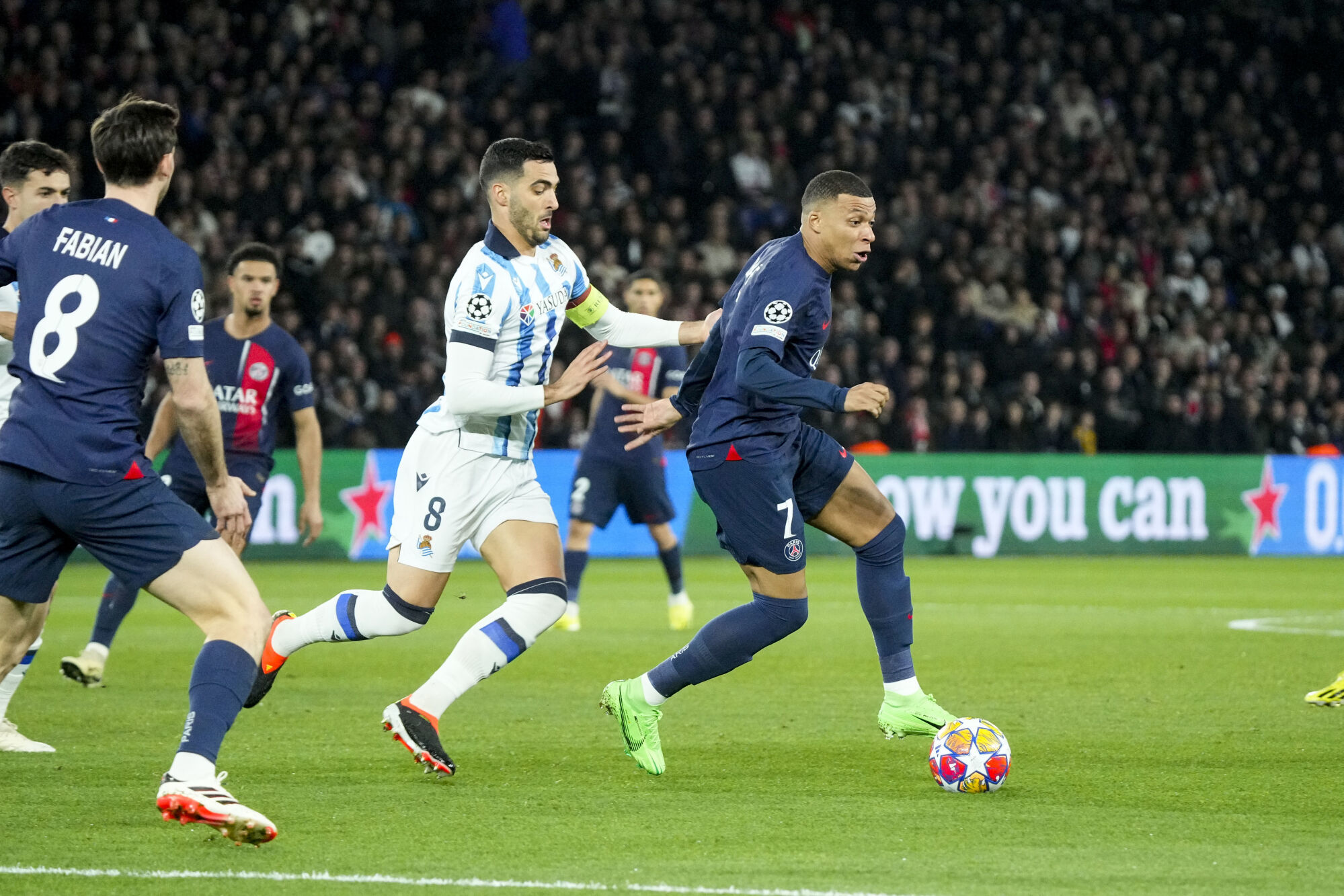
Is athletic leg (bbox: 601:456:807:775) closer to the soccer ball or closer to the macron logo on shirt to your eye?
the soccer ball

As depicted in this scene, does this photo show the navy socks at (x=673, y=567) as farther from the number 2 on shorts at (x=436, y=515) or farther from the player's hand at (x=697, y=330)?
the number 2 on shorts at (x=436, y=515)

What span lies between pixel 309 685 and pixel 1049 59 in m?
20.8

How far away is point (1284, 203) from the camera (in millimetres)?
27547

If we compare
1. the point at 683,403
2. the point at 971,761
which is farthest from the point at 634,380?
the point at 971,761

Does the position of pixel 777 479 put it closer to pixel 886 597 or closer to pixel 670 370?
pixel 886 597

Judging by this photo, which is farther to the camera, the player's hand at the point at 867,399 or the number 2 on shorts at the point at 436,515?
the number 2 on shorts at the point at 436,515

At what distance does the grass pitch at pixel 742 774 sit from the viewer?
4977 mm

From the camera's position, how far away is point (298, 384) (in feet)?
30.6

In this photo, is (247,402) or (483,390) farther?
(247,402)

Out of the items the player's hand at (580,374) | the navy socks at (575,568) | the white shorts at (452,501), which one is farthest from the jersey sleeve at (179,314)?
the navy socks at (575,568)

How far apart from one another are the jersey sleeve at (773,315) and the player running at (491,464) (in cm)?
56

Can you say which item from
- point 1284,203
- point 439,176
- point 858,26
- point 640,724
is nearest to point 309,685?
point 640,724

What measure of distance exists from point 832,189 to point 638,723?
2.13 metres

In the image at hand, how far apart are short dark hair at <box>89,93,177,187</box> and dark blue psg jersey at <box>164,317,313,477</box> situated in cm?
398
